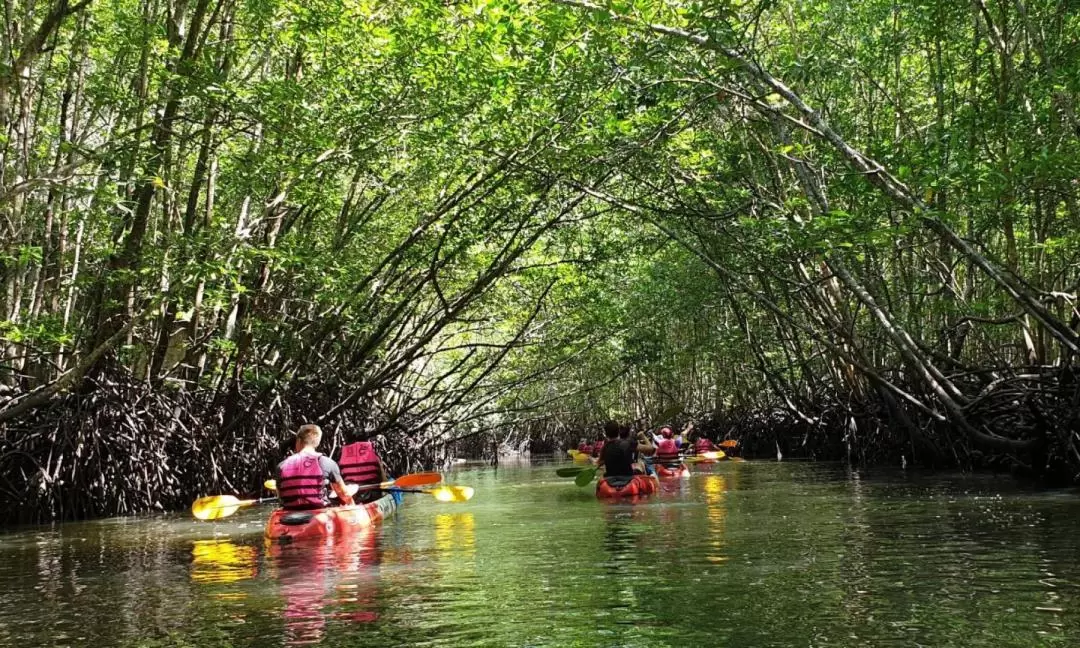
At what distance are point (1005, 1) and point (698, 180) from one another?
4737 millimetres

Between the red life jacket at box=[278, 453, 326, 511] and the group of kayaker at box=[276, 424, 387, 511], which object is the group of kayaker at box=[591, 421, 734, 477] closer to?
the group of kayaker at box=[276, 424, 387, 511]

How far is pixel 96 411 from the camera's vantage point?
1201cm

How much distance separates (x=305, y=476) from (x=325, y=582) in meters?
2.76

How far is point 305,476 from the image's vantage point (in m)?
9.31

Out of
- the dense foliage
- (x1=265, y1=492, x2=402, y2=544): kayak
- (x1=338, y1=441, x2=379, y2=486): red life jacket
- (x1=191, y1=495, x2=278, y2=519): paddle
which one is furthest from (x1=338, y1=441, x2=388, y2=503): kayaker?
(x1=265, y1=492, x2=402, y2=544): kayak

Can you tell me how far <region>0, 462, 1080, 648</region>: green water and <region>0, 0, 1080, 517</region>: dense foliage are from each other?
2152mm

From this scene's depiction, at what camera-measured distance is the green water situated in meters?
4.83

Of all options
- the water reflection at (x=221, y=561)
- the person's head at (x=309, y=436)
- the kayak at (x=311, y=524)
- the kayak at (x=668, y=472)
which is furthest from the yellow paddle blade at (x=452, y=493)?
the kayak at (x=668, y=472)

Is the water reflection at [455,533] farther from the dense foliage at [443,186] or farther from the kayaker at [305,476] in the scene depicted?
the dense foliage at [443,186]

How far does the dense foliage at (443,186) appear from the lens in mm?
10078

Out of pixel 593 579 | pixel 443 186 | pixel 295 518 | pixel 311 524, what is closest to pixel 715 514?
pixel 311 524

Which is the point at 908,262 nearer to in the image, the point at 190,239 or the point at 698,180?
the point at 698,180

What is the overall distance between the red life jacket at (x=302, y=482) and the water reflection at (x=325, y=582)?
444 millimetres

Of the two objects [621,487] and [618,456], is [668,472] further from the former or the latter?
[621,487]
